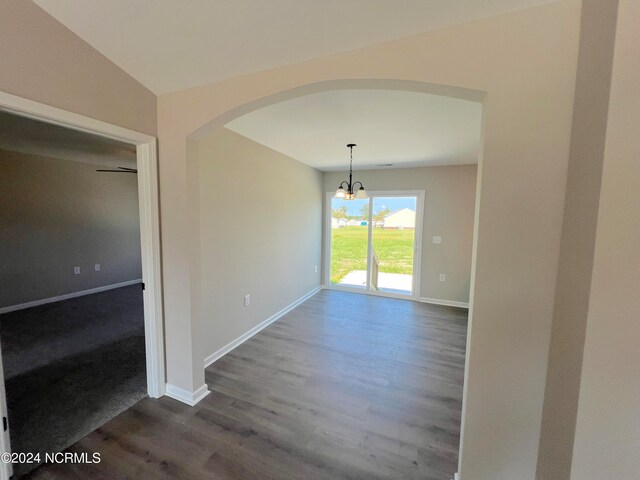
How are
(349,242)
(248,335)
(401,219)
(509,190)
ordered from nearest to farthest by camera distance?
1. (509,190)
2. (248,335)
3. (401,219)
4. (349,242)

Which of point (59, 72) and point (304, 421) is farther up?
point (59, 72)

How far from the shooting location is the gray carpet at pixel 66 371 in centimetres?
179

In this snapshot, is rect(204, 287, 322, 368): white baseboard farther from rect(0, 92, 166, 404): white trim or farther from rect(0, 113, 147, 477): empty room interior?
rect(0, 113, 147, 477): empty room interior

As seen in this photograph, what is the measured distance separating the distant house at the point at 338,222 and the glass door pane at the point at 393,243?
0.62m

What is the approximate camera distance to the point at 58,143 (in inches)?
128

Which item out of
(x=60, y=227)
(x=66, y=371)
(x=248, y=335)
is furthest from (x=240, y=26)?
(x=60, y=227)

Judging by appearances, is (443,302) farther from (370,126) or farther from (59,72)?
(59,72)

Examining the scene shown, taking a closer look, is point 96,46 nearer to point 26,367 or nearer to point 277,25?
point 277,25

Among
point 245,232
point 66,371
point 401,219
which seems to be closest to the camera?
point 66,371

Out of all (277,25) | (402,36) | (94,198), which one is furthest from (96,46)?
(94,198)

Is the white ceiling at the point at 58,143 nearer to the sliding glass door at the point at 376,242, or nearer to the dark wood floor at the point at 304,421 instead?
the dark wood floor at the point at 304,421

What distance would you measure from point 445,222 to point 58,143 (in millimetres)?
6000

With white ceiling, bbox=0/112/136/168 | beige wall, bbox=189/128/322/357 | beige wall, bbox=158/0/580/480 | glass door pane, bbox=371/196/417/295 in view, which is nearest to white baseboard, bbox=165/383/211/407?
beige wall, bbox=189/128/322/357

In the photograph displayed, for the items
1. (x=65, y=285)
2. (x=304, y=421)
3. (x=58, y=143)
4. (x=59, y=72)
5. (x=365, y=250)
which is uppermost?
(x=58, y=143)
